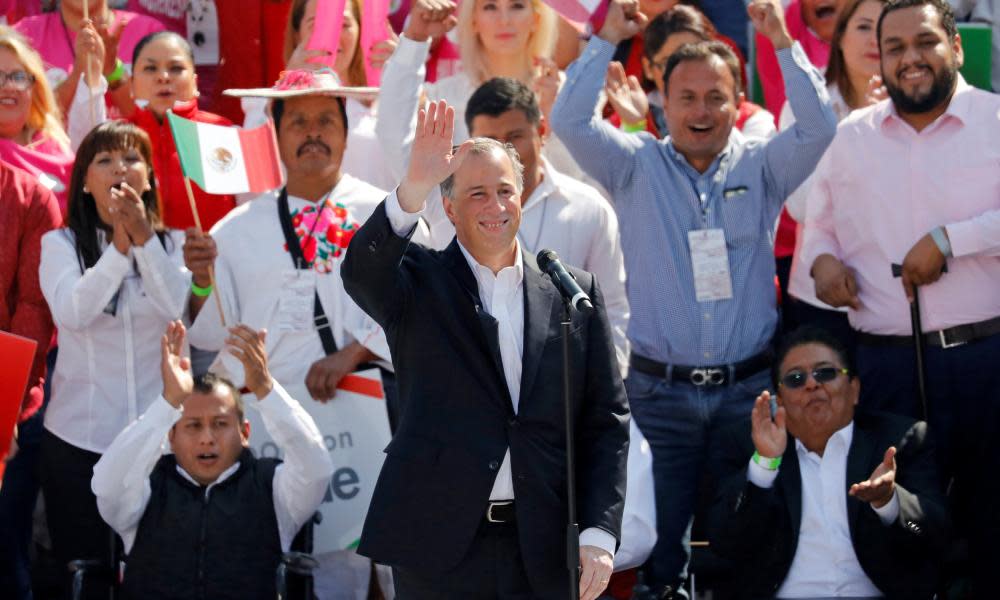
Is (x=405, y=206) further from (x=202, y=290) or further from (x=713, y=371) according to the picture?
(x=202, y=290)

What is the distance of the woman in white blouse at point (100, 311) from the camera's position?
22.0 ft

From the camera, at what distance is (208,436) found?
6.47m

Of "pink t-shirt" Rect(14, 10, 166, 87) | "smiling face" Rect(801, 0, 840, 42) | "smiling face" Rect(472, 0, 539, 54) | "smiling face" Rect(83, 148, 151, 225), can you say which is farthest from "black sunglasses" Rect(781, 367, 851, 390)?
"pink t-shirt" Rect(14, 10, 166, 87)

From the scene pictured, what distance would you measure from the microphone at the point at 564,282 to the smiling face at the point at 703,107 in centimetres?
215

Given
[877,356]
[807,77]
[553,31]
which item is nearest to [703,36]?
[553,31]

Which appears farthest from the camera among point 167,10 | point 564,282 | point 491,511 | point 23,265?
point 167,10

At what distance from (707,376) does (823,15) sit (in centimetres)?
274

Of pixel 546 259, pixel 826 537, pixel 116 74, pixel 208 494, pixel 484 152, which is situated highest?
pixel 116 74

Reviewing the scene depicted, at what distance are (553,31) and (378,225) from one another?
3.60 metres

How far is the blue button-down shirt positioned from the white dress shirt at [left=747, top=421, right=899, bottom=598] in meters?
0.56

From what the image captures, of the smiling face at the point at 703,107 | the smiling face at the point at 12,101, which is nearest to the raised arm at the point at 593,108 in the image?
the smiling face at the point at 703,107

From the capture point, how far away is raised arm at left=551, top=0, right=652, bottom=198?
657 cm

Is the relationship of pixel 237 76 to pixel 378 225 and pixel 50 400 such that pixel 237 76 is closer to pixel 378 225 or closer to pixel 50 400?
pixel 50 400

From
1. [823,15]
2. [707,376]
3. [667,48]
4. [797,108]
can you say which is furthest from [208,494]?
[823,15]
